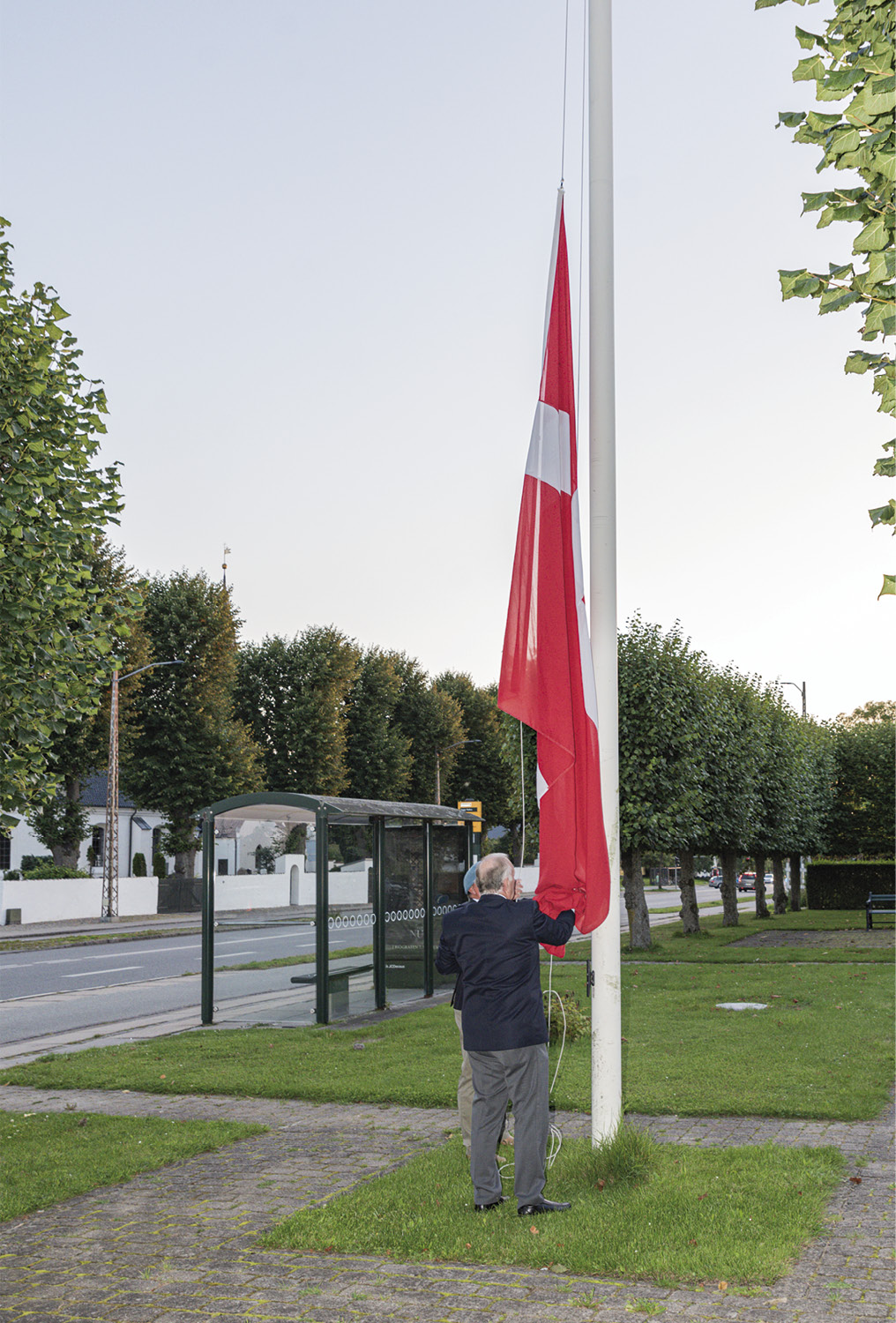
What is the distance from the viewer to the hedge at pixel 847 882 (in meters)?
42.9

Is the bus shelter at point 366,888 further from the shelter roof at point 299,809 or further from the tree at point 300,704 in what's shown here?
the tree at point 300,704

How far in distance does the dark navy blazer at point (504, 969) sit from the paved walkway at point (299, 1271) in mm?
1166

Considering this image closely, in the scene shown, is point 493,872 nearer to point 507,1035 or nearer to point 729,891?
point 507,1035

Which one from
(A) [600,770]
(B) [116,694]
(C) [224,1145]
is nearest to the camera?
(A) [600,770]

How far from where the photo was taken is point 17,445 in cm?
861

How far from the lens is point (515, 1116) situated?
634 centimetres

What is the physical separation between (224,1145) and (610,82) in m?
7.32

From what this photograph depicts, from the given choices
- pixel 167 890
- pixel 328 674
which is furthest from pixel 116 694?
pixel 328 674

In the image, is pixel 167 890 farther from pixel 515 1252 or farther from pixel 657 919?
pixel 515 1252

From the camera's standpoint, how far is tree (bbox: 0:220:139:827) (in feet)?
27.0

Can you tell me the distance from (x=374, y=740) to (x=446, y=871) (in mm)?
40706

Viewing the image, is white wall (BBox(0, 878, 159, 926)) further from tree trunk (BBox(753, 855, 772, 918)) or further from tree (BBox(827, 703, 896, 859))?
tree (BBox(827, 703, 896, 859))

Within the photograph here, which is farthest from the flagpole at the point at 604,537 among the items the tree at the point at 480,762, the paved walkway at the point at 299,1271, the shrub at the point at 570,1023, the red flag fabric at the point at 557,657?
the tree at the point at 480,762

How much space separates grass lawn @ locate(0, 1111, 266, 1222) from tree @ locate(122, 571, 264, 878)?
1489 inches
